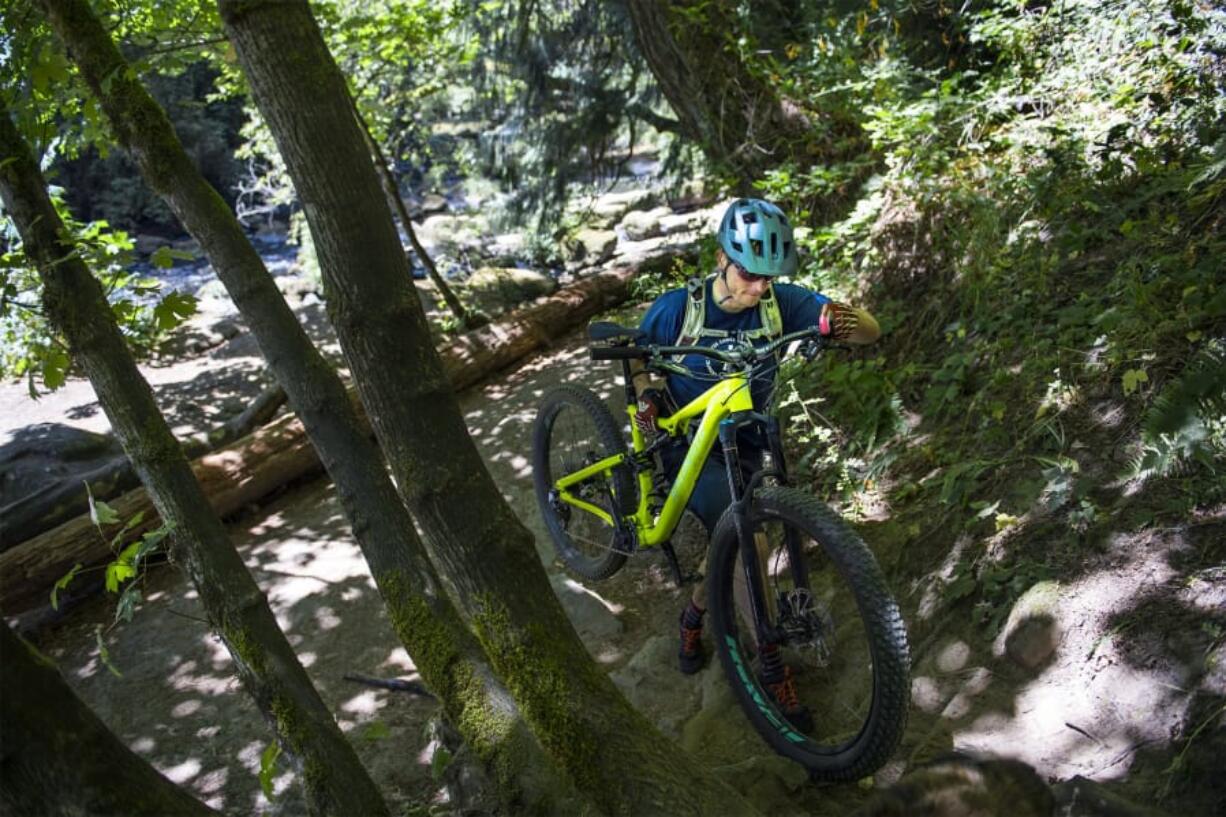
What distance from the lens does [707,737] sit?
3.38 metres

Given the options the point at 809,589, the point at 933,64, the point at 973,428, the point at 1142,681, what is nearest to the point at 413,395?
the point at 809,589

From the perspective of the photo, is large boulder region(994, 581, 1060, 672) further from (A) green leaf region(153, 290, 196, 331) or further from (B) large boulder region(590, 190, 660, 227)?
(B) large boulder region(590, 190, 660, 227)

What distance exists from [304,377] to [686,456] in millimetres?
1664

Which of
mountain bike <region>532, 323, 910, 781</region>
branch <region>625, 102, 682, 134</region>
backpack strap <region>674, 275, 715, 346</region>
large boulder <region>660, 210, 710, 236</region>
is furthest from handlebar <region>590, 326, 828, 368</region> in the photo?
large boulder <region>660, 210, 710, 236</region>

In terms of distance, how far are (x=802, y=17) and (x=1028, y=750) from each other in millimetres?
7613

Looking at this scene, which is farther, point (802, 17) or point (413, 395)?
point (802, 17)

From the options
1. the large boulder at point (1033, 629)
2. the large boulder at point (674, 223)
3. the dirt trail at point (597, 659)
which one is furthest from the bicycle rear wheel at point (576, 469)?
the large boulder at point (674, 223)

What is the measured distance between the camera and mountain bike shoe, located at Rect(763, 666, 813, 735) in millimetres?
3203

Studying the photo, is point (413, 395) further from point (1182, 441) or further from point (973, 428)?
point (973, 428)

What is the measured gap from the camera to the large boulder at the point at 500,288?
13266 mm

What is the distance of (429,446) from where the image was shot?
7.56 ft

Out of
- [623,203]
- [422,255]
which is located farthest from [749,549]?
[623,203]

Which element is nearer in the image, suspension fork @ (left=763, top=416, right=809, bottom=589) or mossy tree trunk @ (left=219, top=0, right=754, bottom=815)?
mossy tree trunk @ (left=219, top=0, right=754, bottom=815)

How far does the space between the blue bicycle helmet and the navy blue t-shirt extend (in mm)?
273
